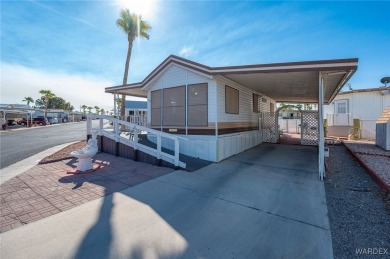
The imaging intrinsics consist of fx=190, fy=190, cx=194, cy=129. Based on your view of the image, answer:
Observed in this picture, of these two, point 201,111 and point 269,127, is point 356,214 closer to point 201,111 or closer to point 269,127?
Answer: point 201,111

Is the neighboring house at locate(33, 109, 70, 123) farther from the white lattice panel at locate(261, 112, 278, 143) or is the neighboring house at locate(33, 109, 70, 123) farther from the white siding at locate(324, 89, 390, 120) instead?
the white siding at locate(324, 89, 390, 120)

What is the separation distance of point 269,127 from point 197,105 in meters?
7.67

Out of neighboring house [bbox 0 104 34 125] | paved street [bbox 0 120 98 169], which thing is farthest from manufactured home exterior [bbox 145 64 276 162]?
neighboring house [bbox 0 104 34 125]

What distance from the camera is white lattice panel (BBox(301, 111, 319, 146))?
40.8 ft

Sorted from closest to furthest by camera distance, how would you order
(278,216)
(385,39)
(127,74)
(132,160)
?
(278,216)
(132,160)
(385,39)
(127,74)

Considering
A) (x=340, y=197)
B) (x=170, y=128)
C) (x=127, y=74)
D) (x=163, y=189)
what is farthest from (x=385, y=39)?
(x=127, y=74)

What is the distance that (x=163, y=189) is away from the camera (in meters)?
4.82

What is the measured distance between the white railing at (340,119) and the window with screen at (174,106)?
16.8 meters

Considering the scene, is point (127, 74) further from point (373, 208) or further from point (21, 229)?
point (373, 208)

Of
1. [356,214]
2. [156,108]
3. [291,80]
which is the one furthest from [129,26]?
[356,214]

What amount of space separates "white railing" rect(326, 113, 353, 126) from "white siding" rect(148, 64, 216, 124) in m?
16.3

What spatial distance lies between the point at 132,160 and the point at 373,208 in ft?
23.9

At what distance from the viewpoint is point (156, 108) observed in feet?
33.0

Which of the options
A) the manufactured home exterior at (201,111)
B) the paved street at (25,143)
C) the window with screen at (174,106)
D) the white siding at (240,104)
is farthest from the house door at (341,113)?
the paved street at (25,143)
